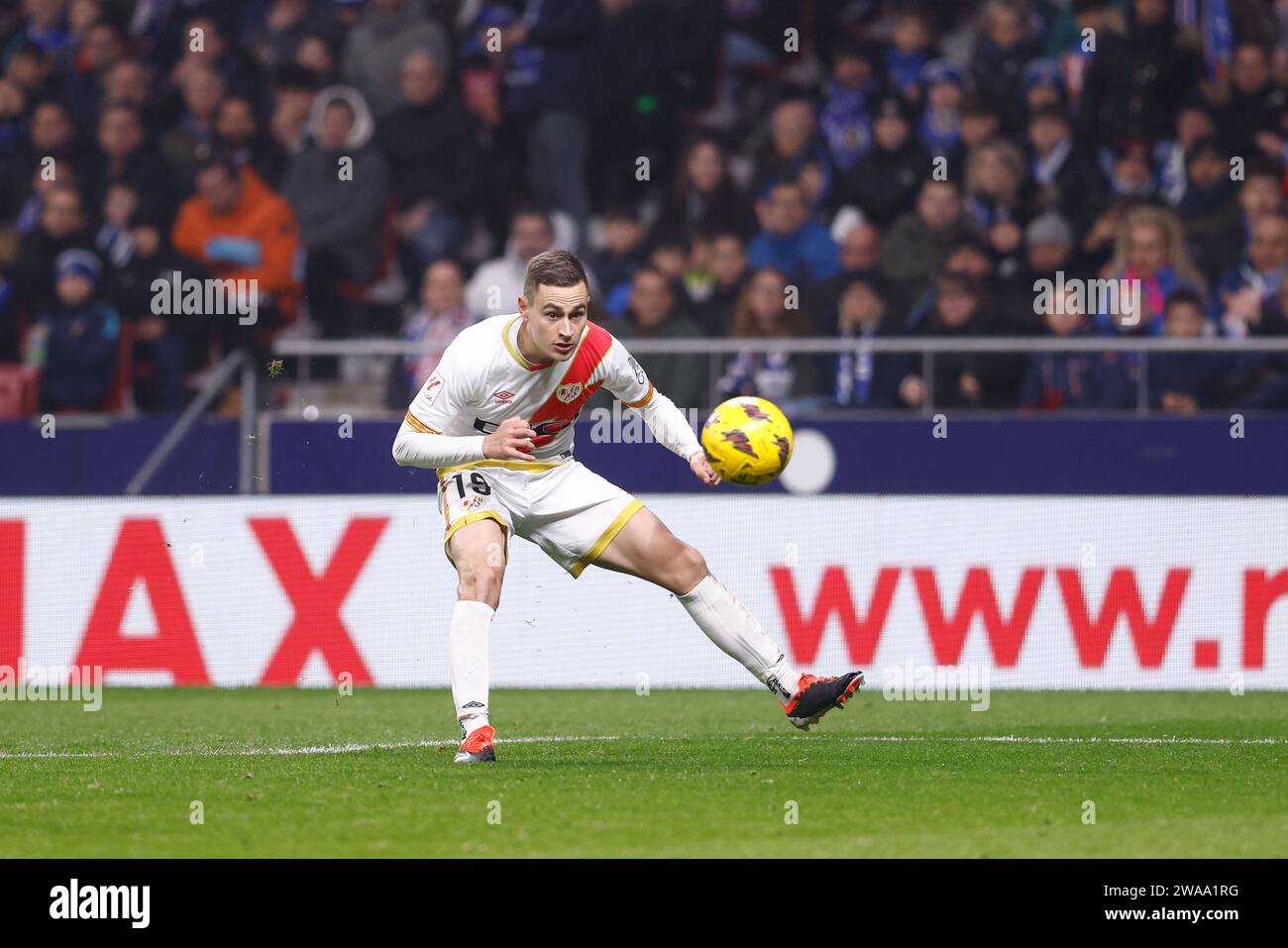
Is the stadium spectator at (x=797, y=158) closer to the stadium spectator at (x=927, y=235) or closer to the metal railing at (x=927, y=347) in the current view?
the stadium spectator at (x=927, y=235)

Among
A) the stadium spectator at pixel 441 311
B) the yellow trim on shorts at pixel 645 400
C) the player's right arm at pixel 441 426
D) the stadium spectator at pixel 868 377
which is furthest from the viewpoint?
the stadium spectator at pixel 441 311

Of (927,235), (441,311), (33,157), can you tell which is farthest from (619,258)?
(33,157)

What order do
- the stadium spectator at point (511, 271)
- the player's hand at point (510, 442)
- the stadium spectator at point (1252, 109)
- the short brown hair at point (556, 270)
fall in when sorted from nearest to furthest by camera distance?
the player's hand at point (510, 442)
the short brown hair at point (556, 270)
the stadium spectator at point (511, 271)
the stadium spectator at point (1252, 109)

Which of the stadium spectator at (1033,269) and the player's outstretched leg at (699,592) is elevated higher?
the stadium spectator at (1033,269)

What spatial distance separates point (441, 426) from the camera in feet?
27.5

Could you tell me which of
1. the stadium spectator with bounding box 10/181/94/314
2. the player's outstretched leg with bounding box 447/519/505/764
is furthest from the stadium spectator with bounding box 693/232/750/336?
the player's outstretched leg with bounding box 447/519/505/764

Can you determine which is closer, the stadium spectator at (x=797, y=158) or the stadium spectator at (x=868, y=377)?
the stadium spectator at (x=868, y=377)

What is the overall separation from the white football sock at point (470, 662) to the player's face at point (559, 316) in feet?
3.46

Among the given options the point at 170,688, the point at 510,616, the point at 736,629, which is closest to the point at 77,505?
the point at 170,688

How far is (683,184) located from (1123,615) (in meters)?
4.95

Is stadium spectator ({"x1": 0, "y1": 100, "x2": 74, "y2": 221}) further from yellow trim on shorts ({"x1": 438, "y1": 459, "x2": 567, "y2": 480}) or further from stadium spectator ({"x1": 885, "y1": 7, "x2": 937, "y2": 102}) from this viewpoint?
yellow trim on shorts ({"x1": 438, "y1": 459, "x2": 567, "y2": 480})

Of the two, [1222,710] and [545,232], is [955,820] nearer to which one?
[1222,710]

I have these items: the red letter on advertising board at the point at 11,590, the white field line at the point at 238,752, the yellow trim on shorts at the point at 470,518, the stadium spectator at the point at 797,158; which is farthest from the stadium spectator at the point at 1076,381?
the red letter on advertising board at the point at 11,590

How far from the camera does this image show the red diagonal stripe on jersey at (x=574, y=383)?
8.44 m
